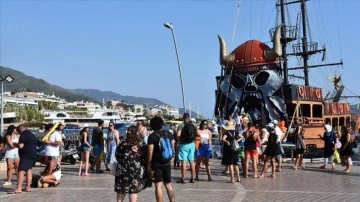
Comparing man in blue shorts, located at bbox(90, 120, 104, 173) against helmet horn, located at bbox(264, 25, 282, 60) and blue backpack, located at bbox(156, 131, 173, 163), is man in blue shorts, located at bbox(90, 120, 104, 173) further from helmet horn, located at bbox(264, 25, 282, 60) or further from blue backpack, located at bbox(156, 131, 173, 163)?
helmet horn, located at bbox(264, 25, 282, 60)

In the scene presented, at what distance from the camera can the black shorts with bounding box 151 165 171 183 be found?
7828 millimetres

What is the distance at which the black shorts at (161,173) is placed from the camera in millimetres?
7828

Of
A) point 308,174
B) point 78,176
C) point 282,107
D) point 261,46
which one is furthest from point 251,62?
point 78,176

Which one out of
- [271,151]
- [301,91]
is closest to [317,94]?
[301,91]

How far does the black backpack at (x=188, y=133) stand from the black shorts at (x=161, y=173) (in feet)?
11.5

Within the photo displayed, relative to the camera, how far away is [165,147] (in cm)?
788

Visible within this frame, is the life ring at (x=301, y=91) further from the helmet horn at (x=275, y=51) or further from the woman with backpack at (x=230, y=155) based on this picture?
the woman with backpack at (x=230, y=155)

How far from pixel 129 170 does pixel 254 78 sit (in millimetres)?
22516

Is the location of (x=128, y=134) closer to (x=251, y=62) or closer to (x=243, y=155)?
(x=243, y=155)

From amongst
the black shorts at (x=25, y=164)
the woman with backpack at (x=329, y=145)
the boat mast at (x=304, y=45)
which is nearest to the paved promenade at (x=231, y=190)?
the black shorts at (x=25, y=164)

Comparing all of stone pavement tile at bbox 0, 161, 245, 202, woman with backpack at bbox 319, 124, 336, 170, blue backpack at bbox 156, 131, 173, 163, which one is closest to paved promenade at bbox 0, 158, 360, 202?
stone pavement tile at bbox 0, 161, 245, 202

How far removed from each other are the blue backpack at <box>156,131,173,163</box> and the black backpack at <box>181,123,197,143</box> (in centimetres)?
352

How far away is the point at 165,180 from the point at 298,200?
2.90 m

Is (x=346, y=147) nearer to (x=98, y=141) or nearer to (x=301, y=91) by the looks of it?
(x=98, y=141)
